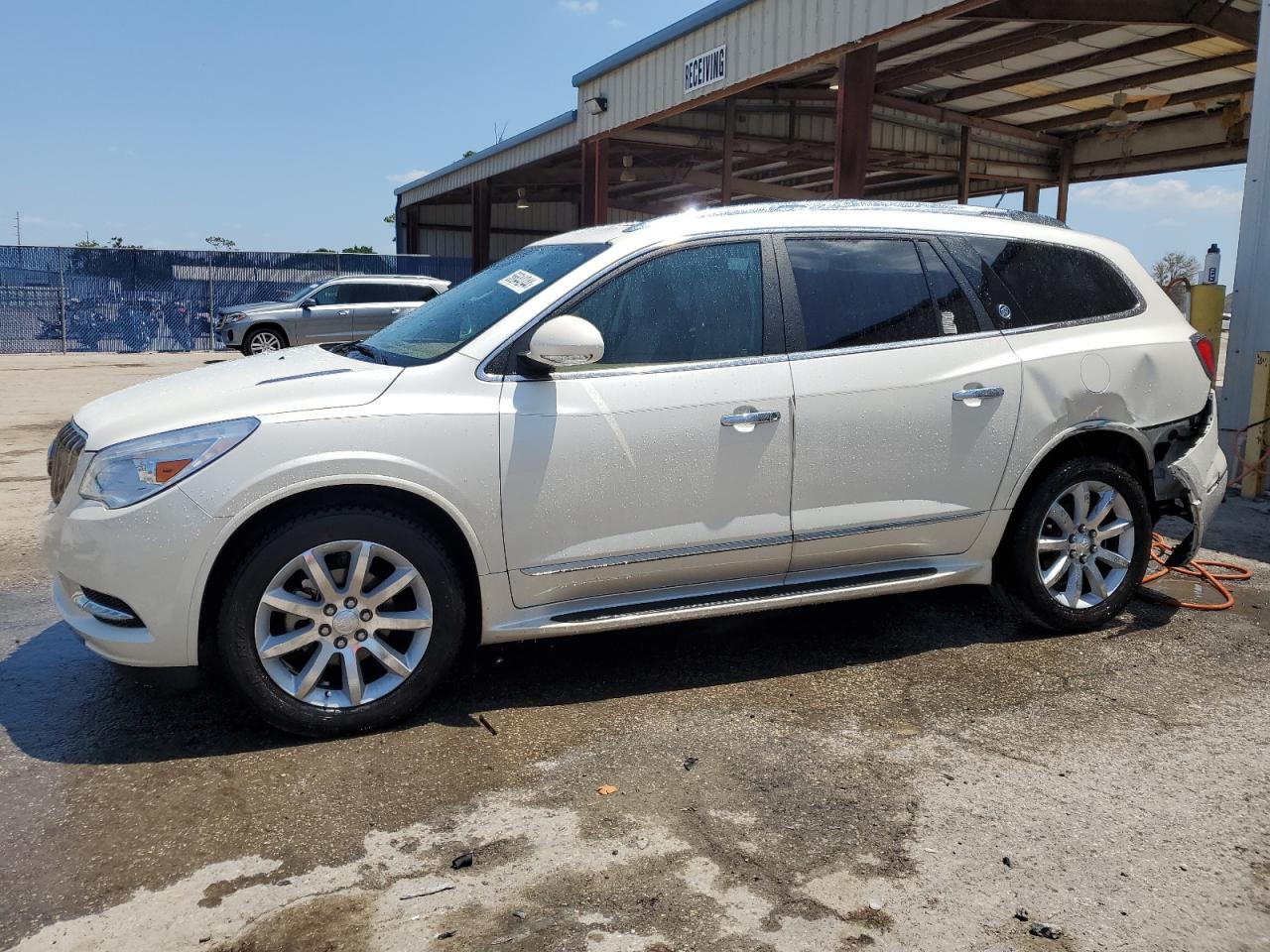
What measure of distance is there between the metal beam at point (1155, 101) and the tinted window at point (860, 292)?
13766 mm

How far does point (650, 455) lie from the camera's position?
144 inches

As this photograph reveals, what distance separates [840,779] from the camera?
3162 mm

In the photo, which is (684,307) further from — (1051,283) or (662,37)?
(662,37)

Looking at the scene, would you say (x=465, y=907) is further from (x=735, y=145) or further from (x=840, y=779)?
(x=735, y=145)

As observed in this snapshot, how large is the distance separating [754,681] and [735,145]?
17.2 meters

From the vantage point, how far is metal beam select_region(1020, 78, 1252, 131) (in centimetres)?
1517

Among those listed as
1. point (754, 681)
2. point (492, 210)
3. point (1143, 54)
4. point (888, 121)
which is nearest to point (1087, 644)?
point (754, 681)

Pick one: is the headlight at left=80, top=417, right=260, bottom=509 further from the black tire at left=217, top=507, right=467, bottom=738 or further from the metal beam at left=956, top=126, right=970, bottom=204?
the metal beam at left=956, top=126, right=970, bottom=204

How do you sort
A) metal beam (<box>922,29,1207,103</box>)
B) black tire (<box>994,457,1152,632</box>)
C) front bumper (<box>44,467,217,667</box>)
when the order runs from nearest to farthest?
1. front bumper (<box>44,467,217,667</box>)
2. black tire (<box>994,457,1152,632</box>)
3. metal beam (<box>922,29,1207,103</box>)

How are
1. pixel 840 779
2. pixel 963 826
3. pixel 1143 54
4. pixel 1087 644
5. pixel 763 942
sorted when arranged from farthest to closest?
pixel 1143 54, pixel 1087 644, pixel 840 779, pixel 963 826, pixel 763 942

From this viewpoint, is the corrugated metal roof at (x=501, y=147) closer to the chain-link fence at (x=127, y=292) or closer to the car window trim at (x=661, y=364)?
the chain-link fence at (x=127, y=292)

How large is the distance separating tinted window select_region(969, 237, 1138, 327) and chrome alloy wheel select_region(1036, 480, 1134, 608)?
2.49 ft

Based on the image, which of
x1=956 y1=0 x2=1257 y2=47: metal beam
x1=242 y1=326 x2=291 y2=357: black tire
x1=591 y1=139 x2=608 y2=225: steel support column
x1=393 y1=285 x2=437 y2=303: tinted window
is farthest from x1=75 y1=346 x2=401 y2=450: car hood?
x1=393 y1=285 x2=437 y2=303: tinted window

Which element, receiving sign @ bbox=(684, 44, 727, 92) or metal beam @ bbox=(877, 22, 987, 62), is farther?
receiving sign @ bbox=(684, 44, 727, 92)
